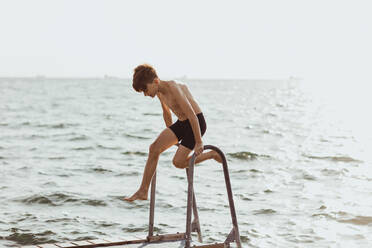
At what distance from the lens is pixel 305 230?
1051 centimetres

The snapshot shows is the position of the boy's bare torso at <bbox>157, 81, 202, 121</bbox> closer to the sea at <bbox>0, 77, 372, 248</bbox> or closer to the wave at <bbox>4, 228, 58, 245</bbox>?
the sea at <bbox>0, 77, 372, 248</bbox>

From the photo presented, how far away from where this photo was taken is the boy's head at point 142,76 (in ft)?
19.2

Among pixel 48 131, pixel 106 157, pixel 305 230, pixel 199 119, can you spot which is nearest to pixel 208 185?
pixel 305 230

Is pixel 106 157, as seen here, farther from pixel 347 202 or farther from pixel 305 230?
pixel 305 230

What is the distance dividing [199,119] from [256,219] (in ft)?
18.0

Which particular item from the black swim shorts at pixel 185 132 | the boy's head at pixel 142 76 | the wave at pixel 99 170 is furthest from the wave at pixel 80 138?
the boy's head at pixel 142 76

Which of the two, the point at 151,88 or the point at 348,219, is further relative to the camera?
the point at 348,219

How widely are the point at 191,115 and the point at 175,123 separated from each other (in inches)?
10.9

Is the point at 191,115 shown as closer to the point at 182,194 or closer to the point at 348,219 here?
the point at 348,219

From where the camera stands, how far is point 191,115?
5.95m

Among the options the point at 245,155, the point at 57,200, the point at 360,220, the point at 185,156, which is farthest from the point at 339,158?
the point at 185,156

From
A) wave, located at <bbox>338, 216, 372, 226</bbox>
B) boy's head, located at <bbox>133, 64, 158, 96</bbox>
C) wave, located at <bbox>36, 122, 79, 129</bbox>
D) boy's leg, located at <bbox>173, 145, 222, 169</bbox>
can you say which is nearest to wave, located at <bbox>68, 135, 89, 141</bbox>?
wave, located at <bbox>36, 122, 79, 129</bbox>

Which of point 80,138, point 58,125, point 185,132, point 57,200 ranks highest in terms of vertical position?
point 185,132

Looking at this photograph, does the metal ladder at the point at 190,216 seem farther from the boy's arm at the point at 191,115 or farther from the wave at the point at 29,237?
the wave at the point at 29,237
